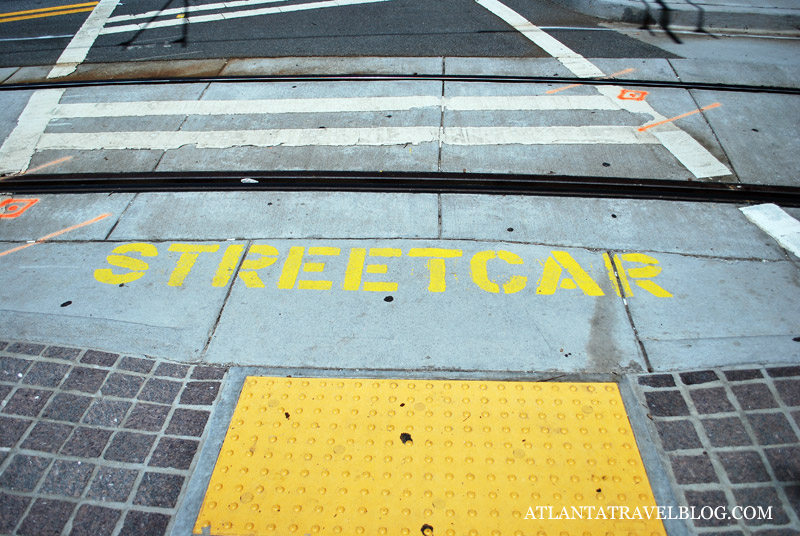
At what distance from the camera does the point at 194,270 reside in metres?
4.23

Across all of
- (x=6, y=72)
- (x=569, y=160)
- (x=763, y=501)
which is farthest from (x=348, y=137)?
(x=6, y=72)

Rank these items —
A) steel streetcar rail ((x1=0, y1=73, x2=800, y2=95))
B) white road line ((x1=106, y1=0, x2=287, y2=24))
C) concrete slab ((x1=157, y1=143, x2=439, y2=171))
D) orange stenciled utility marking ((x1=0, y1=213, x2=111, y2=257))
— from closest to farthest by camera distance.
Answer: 1. orange stenciled utility marking ((x1=0, y1=213, x2=111, y2=257))
2. concrete slab ((x1=157, y1=143, x2=439, y2=171))
3. steel streetcar rail ((x1=0, y1=73, x2=800, y2=95))
4. white road line ((x1=106, y1=0, x2=287, y2=24))

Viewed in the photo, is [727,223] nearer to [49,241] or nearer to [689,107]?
[689,107]

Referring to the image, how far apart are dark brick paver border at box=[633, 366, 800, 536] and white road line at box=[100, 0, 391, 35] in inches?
382

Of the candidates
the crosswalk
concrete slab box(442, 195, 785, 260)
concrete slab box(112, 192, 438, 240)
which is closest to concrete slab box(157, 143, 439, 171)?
the crosswalk

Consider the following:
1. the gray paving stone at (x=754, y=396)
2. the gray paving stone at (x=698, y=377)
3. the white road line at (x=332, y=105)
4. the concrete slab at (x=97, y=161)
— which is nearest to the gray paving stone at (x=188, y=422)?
the gray paving stone at (x=698, y=377)

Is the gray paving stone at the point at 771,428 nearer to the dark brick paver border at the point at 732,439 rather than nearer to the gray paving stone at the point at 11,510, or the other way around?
the dark brick paver border at the point at 732,439

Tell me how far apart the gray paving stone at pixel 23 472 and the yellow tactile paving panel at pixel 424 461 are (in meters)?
1.02

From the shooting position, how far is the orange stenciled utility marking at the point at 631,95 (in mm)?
6625

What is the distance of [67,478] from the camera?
2854 millimetres

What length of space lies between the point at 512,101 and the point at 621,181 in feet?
6.97

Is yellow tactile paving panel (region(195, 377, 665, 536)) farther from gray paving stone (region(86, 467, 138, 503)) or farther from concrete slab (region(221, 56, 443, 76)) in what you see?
concrete slab (region(221, 56, 443, 76))

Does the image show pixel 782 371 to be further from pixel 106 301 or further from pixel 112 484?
pixel 106 301

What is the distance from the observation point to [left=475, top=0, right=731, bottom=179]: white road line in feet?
17.6
